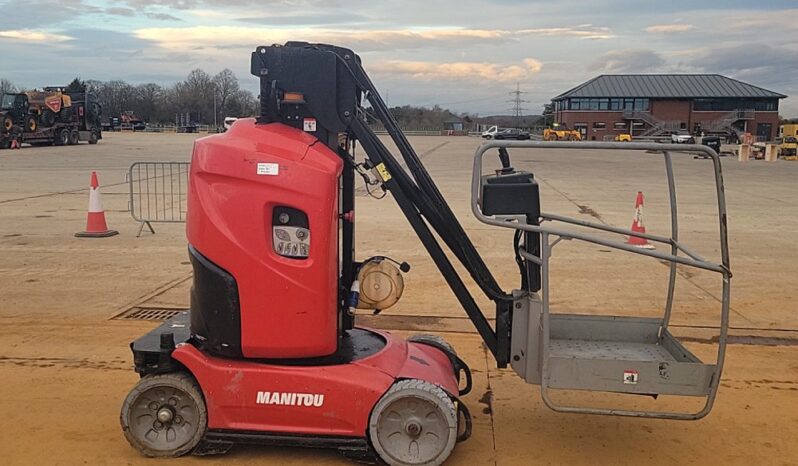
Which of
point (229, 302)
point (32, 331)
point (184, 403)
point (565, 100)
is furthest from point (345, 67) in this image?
point (565, 100)

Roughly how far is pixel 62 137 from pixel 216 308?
39514 mm

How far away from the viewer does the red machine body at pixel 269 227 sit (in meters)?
3.34

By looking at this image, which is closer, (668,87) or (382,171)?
(382,171)

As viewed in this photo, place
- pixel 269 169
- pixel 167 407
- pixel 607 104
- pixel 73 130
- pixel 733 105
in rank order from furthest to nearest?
pixel 607 104 → pixel 733 105 → pixel 73 130 → pixel 167 407 → pixel 269 169

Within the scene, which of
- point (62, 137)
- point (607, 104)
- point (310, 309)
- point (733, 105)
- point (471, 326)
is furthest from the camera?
point (607, 104)

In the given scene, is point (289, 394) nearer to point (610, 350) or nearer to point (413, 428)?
point (413, 428)

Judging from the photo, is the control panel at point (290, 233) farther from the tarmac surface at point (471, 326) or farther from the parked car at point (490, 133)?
the parked car at point (490, 133)

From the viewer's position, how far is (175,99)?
100188 mm

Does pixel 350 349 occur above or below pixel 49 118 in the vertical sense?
below

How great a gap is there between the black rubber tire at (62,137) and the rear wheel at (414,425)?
3962 centimetres

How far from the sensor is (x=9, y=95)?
35.9 meters

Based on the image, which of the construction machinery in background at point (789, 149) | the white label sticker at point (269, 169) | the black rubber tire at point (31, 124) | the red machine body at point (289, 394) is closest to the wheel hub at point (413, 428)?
the red machine body at point (289, 394)

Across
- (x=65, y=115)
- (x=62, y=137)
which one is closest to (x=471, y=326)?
(x=62, y=137)

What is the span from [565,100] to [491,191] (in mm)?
86504
